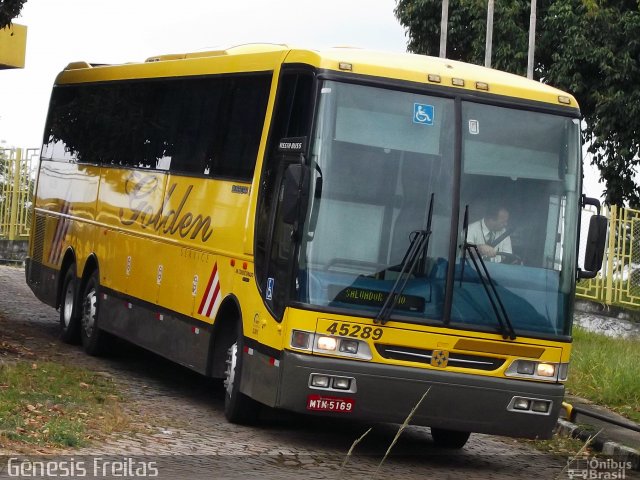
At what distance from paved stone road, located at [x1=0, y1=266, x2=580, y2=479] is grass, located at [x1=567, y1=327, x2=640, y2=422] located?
2279 mm

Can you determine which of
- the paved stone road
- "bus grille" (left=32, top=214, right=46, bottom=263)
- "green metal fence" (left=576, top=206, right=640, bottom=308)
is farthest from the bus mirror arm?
"green metal fence" (left=576, top=206, right=640, bottom=308)

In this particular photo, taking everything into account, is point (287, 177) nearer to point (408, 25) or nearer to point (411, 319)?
point (411, 319)

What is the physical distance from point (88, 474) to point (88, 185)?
8.90m

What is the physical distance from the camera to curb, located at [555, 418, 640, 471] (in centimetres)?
1263

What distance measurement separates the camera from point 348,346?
11.3 metres

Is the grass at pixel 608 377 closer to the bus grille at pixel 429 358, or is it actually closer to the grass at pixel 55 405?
the bus grille at pixel 429 358

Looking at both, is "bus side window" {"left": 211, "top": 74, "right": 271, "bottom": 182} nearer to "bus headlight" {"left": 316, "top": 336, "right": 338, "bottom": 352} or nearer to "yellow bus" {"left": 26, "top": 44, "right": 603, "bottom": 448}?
"yellow bus" {"left": 26, "top": 44, "right": 603, "bottom": 448}

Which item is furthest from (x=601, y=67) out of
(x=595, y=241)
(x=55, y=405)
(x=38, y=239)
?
(x=55, y=405)

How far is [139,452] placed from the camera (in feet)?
34.5

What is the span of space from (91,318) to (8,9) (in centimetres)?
417

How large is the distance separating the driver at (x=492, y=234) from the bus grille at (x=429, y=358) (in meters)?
0.81

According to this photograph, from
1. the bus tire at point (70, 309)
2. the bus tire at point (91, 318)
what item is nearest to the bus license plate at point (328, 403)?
the bus tire at point (91, 318)

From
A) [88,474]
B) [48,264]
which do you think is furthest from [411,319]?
[48,264]

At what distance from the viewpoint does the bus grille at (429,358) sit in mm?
11359
